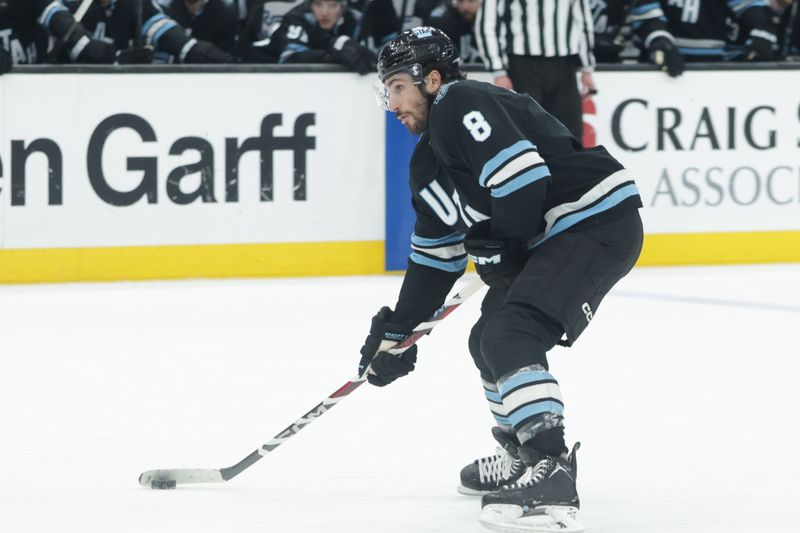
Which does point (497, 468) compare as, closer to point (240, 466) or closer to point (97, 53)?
point (240, 466)

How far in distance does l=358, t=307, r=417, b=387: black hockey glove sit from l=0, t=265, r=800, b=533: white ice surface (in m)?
0.21

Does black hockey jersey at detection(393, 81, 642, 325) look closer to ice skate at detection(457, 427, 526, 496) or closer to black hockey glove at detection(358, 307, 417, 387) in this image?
black hockey glove at detection(358, 307, 417, 387)

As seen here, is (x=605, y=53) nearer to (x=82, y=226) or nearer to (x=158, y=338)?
(x=82, y=226)

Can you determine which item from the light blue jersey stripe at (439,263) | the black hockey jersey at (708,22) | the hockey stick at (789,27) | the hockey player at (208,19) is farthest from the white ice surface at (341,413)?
Result: the hockey stick at (789,27)

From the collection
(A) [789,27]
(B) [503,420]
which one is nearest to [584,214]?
(B) [503,420]

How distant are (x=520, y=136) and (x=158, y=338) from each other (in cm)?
239

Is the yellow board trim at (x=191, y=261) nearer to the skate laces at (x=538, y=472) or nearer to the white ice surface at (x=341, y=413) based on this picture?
the white ice surface at (x=341, y=413)

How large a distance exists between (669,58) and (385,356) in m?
3.83

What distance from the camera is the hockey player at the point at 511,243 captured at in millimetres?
2402

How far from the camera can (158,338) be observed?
4.59 meters

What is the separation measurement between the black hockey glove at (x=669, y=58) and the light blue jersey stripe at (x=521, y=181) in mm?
3967

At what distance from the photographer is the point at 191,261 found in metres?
5.92

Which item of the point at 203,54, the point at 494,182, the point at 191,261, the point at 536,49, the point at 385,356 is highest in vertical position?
the point at 494,182

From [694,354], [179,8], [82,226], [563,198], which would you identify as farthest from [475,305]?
[563,198]
